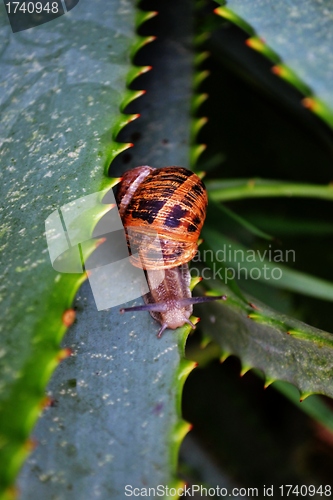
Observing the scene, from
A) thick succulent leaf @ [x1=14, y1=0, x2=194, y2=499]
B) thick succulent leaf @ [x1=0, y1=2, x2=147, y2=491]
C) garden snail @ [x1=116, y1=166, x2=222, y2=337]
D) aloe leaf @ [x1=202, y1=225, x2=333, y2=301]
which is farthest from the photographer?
aloe leaf @ [x1=202, y1=225, x2=333, y2=301]

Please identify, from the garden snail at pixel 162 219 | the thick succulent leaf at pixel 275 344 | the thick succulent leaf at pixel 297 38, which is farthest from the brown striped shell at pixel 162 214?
the thick succulent leaf at pixel 297 38

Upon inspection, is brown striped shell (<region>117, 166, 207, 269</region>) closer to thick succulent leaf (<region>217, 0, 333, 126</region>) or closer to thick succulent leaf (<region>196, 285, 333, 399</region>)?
thick succulent leaf (<region>196, 285, 333, 399</region>)

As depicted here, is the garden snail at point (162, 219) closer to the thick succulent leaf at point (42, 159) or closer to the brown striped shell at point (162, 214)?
the brown striped shell at point (162, 214)

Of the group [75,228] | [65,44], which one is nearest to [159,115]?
[65,44]

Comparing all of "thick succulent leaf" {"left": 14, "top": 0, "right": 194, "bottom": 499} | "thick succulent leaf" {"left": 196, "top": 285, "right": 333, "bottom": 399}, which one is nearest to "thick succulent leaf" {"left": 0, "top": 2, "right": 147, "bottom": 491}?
"thick succulent leaf" {"left": 14, "top": 0, "right": 194, "bottom": 499}

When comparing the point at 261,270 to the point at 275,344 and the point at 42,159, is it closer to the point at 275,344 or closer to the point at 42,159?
the point at 275,344

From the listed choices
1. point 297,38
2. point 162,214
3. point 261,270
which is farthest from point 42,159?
point 261,270
